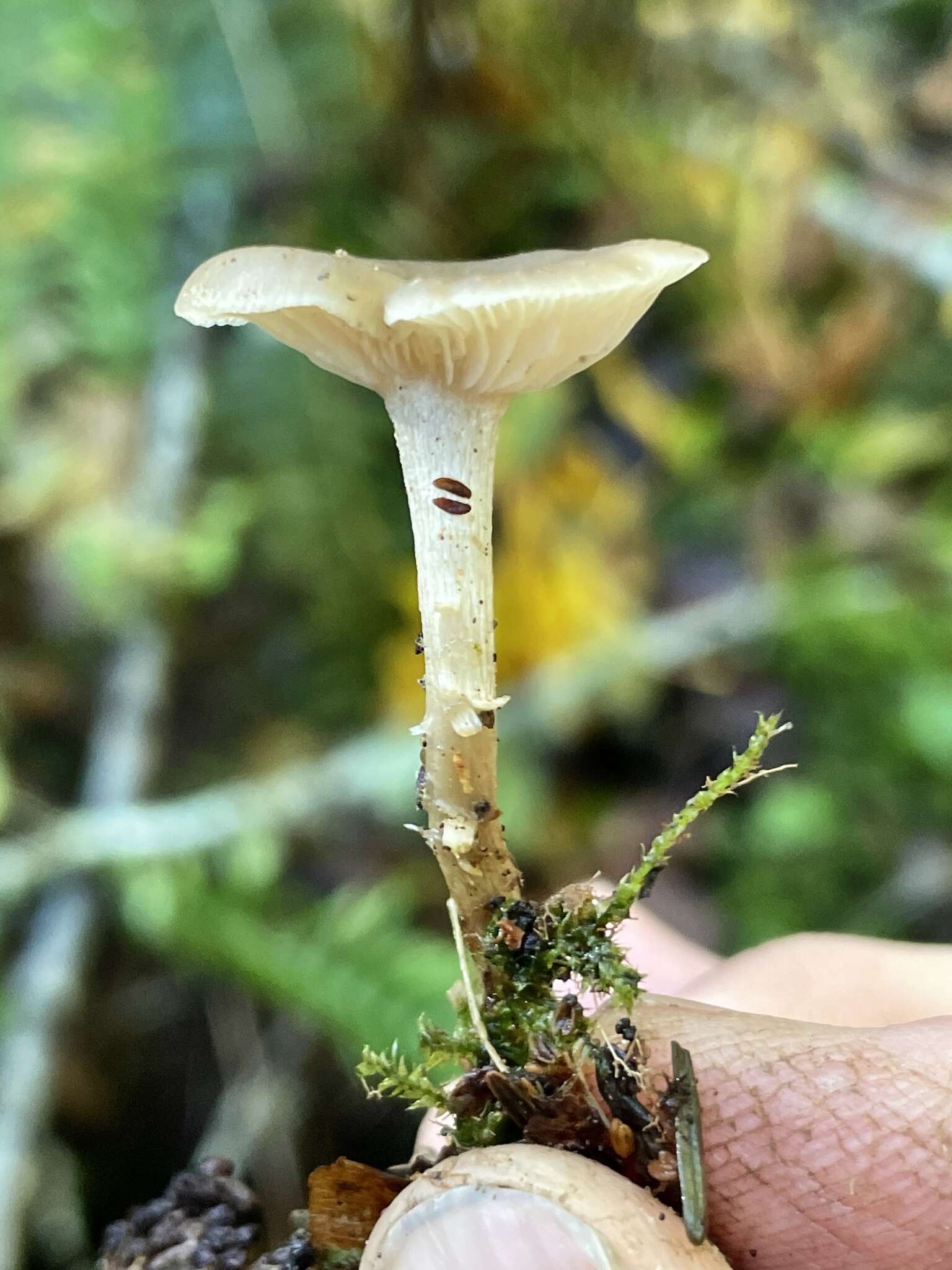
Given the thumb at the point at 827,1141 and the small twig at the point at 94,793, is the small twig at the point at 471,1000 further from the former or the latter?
the small twig at the point at 94,793

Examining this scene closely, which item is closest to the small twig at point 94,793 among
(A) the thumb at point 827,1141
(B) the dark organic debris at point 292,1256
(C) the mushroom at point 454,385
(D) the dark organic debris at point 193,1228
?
(D) the dark organic debris at point 193,1228

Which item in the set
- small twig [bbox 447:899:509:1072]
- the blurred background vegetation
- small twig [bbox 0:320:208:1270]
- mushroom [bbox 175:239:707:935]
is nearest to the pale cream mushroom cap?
mushroom [bbox 175:239:707:935]

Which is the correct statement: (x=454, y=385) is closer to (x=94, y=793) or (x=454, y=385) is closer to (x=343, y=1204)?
(x=343, y=1204)

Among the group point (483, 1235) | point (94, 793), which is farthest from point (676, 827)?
point (94, 793)

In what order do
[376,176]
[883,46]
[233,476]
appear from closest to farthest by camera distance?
[233,476] → [376,176] → [883,46]

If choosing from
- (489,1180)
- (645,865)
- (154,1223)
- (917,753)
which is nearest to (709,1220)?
(489,1180)

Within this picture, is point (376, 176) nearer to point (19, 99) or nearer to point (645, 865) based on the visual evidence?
point (19, 99)
